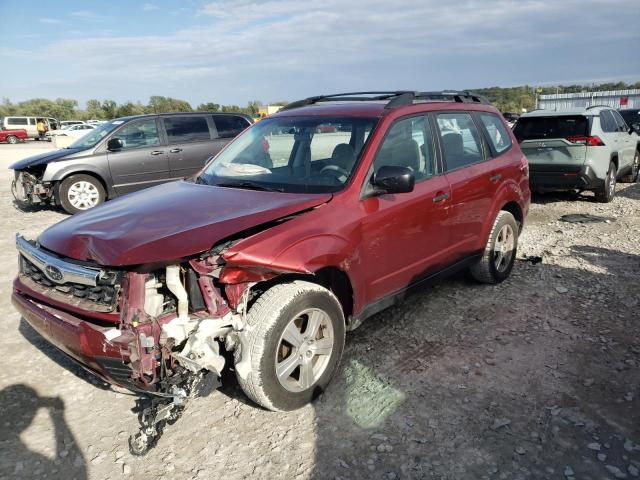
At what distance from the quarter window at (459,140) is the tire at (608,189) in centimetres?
544

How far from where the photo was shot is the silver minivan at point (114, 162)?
903 cm

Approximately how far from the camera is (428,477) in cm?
253

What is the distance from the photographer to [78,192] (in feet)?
29.9

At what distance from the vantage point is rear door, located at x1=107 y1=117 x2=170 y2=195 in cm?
929

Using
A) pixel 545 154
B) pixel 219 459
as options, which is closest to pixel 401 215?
pixel 219 459

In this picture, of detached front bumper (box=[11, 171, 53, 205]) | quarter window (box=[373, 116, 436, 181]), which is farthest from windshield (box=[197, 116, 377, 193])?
detached front bumper (box=[11, 171, 53, 205])

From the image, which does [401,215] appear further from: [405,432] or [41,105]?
[41,105]

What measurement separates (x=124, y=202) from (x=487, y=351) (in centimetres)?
288

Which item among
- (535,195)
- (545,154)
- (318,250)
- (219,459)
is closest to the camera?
(219,459)

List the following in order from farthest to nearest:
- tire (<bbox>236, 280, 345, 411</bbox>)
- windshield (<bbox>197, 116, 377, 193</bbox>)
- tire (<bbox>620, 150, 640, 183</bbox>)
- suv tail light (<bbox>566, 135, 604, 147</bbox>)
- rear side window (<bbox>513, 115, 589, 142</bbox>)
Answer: tire (<bbox>620, 150, 640, 183</bbox>), rear side window (<bbox>513, 115, 589, 142</bbox>), suv tail light (<bbox>566, 135, 604, 147</bbox>), windshield (<bbox>197, 116, 377, 193</bbox>), tire (<bbox>236, 280, 345, 411</bbox>)

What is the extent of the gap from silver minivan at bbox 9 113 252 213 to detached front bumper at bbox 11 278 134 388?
6744mm

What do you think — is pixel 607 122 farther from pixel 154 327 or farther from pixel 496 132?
pixel 154 327

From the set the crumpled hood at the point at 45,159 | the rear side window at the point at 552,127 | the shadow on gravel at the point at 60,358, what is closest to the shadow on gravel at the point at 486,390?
the shadow on gravel at the point at 60,358

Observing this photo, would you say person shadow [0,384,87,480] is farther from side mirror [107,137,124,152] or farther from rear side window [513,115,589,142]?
rear side window [513,115,589,142]
